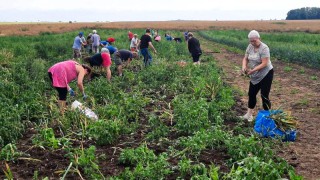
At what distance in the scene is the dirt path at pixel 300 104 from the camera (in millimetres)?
5285

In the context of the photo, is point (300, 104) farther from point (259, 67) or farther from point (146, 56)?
point (146, 56)

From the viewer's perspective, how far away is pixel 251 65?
7.05m

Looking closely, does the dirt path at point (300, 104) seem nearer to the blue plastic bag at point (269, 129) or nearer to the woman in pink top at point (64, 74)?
the blue plastic bag at point (269, 129)

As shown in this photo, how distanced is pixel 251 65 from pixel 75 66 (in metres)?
3.08

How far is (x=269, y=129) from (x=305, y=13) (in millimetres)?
118032

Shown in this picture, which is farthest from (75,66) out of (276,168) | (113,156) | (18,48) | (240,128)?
(18,48)

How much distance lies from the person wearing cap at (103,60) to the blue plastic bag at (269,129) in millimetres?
4003

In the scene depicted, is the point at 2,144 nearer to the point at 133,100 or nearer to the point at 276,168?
the point at 133,100

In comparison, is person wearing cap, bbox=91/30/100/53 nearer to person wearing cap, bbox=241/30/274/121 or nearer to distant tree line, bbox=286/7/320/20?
person wearing cap, bbox=241/30/274/121

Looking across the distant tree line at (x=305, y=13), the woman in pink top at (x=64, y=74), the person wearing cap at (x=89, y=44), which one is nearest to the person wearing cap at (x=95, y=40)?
the person wearing cap at (x=89, y=44)

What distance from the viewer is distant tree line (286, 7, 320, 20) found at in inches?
4405

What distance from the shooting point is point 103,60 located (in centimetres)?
918

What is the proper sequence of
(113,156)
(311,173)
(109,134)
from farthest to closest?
(109,134)
(113,156)
(311,173)

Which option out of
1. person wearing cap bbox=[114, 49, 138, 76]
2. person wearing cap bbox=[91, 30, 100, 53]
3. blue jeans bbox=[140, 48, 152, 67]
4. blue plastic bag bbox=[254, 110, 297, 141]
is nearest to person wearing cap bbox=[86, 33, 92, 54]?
person wearing cap bbox=[91, 30, 100, 53]
